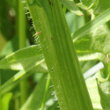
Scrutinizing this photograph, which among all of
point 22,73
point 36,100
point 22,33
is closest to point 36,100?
point 36,100

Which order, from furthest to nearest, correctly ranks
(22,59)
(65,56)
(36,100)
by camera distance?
(36,100)
(22,59)
(65,56)

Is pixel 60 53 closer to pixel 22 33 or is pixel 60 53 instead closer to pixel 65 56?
pixel 65 56

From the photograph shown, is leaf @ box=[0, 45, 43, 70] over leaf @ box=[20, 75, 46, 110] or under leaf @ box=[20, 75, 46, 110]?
over

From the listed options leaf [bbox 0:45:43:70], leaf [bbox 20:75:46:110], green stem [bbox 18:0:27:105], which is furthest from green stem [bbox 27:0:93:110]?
green stem [bbox 18:0:27:105]

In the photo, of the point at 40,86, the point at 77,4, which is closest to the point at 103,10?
the point at 77,4

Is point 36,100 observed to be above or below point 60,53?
below

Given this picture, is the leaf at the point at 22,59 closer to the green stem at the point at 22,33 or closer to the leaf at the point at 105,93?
the leaf at the point at 105,93

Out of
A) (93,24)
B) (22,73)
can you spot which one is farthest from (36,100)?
(93,24)

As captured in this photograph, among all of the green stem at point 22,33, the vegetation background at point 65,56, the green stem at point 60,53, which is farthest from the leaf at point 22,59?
the green stem at point 22,33

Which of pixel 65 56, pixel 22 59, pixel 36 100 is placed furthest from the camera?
pixel 36 100

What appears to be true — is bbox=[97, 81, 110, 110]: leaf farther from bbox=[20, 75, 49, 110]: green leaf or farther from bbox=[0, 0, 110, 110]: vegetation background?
bbox=[20, 75, 49, 110]: green leaf

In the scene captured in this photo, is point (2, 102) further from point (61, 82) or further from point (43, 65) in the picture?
point (61, 82)

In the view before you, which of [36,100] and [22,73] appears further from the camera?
[36,100]
